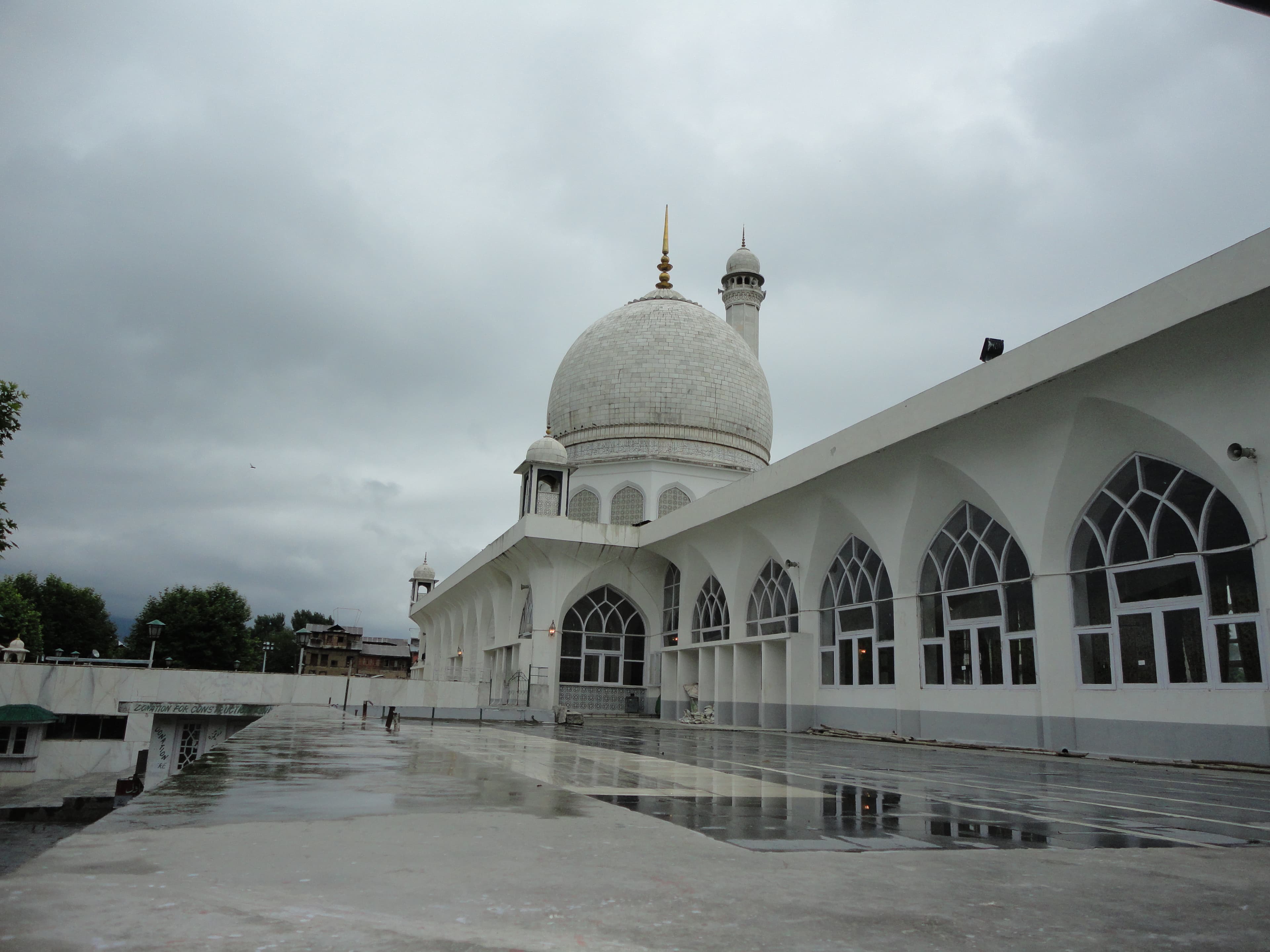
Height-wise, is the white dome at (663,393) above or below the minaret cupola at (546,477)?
above

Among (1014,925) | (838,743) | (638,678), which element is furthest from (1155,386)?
(638,678)

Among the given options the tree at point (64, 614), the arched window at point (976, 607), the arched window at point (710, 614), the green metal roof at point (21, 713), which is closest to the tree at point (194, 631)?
the tree at point (64, 614)

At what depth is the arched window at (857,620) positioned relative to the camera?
19250mm

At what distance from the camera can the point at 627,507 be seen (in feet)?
107

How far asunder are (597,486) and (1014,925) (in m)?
30.4

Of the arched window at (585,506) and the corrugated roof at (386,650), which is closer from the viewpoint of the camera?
the arched window at (585,506)

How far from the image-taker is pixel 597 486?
33062mm

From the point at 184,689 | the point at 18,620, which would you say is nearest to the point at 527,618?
the point at 184,689

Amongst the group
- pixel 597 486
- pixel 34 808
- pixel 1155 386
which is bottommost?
pixel 34 808

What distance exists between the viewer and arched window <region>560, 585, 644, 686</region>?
3000 centimetres

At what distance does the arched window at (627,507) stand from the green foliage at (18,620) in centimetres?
3568

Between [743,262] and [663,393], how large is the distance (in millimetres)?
9714

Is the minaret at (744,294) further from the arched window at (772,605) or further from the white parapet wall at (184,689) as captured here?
the white parapet wall at (184,689)

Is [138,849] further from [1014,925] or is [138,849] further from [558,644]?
[558,644]
